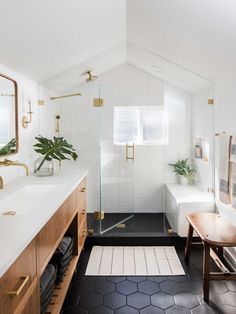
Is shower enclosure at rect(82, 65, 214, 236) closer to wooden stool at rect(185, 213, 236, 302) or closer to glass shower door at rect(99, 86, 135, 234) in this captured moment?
glass shower door at rect(99, 86, 135, 234)

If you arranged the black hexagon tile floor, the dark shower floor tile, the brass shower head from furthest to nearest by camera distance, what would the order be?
the brass shower head, the dark shower floor tile, the black hexagon tile floor

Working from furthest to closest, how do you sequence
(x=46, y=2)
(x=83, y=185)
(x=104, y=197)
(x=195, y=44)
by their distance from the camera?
(x=104, y=197), (x=83, y=185), (x=195, y=44), (x=46, y=2)

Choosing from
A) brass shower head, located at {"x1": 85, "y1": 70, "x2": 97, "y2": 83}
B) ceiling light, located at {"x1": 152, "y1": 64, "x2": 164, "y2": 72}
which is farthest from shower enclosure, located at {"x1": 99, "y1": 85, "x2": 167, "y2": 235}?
ceiling light, located at {"x1": 152, "y1": 64, "x2": 164, "y2": 72}

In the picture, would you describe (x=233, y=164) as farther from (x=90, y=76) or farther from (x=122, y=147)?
(x=90, y=76)

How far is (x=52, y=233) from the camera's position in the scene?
5.29 ft

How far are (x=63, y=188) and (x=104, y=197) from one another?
69.2 inches

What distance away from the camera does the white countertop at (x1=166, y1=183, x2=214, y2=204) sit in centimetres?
315

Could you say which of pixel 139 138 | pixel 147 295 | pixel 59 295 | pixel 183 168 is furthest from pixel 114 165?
pixel 59 295

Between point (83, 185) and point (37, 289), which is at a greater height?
point (83, 185)

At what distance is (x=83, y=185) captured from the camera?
2.84 m

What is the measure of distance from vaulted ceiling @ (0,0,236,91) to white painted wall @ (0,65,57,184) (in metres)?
0.12

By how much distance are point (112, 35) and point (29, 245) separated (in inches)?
93.7

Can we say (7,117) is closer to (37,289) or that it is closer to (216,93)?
(37,289)

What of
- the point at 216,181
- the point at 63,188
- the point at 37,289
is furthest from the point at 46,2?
the point at 216,181
